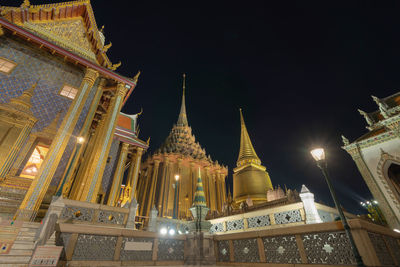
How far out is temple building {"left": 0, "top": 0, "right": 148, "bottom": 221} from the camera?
356 inches

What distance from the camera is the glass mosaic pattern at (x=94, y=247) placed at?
4.28 m

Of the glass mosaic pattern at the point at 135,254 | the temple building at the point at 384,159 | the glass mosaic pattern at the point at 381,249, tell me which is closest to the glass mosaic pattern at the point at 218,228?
the glass mosaic pattern at the point at 135,254

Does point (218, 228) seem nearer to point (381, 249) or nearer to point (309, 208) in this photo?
point (309, 208)

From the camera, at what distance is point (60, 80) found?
12133 millimetres

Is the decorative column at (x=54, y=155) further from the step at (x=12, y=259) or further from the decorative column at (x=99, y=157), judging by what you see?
the step at (x=12, y=259)

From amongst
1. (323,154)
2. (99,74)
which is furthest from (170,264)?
(99,74)

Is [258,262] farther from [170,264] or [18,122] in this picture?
[18,122]

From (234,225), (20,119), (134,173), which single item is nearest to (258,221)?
(234,225)

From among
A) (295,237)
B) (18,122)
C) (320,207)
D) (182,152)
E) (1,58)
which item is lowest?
(295,237)

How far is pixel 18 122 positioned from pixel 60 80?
3.73m

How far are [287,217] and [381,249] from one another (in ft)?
22.6

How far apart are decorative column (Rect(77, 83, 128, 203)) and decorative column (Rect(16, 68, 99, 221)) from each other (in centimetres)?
149

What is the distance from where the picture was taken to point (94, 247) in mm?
4449

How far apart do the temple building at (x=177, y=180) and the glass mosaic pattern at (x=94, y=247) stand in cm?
1938
